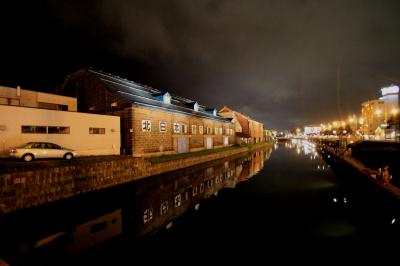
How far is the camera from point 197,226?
440 inches

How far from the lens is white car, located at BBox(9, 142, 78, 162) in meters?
16.0

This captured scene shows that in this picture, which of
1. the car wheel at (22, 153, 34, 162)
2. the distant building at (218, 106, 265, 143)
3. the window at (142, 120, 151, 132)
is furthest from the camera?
the distant building at (218, 106, 265, 143)

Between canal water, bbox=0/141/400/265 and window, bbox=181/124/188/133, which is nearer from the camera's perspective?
canal water, bbox=0/141/400/265

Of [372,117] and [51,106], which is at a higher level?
[372,117]

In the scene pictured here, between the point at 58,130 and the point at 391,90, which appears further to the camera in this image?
the point at 391,90

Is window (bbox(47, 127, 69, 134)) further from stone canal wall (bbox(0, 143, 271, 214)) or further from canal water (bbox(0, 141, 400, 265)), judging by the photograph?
canal water (bbox(0, 141, 400, 265))

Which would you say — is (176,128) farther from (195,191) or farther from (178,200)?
(178,200)

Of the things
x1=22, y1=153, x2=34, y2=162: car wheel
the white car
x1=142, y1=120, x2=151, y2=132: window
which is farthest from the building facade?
x1=22, y1=153, x2=34, y2=162: car wheel

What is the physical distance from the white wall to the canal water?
274 inches

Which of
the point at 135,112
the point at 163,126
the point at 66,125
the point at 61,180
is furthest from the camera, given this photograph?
the point at 163,126

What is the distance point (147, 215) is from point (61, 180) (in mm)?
6226

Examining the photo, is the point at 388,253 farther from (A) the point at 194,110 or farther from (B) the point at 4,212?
(A) the point at 194,110

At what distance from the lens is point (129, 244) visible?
944 cm

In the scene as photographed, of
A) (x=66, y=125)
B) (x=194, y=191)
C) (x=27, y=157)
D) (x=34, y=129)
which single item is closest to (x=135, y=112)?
(x=66, y=125)
